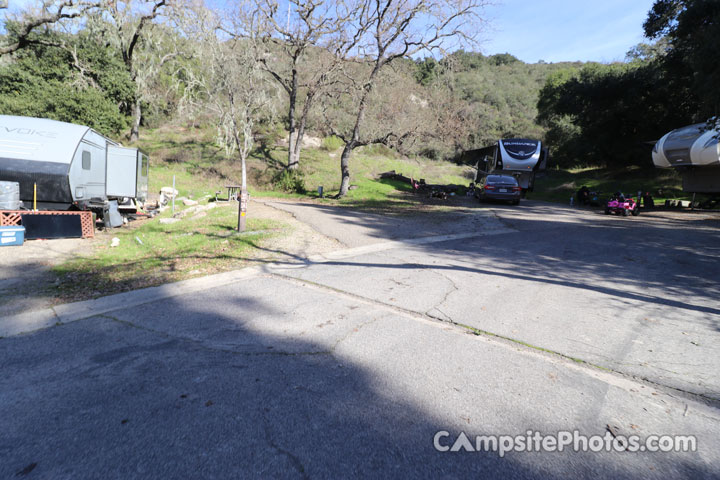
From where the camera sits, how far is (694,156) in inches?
682

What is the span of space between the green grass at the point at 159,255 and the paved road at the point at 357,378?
836 mm

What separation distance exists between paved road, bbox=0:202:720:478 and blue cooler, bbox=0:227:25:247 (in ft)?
17.4

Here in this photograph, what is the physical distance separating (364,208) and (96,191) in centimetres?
1004

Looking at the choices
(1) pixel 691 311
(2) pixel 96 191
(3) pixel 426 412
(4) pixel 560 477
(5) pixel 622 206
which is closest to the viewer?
(4) pixel 560 477

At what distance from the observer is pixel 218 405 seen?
2.69m

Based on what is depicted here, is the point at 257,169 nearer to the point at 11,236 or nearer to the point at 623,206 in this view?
the point at 11,236

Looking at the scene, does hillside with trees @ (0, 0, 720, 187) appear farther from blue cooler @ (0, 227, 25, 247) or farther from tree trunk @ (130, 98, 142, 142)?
blue cooler @ (0, 227, 25, 247)

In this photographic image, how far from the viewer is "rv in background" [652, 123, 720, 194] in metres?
16.7

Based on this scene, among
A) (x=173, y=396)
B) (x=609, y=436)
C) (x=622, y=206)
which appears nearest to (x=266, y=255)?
(x=173, y=396)

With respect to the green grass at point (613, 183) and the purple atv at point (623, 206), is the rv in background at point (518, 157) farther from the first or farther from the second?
the purple atv at point (623, 206)

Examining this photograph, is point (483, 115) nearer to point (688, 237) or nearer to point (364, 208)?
point (364, 208)

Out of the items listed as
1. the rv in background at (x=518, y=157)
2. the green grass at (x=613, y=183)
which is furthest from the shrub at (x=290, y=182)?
the green grass at (x=613, y=183)

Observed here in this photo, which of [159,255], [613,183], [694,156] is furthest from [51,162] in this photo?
[613,183]

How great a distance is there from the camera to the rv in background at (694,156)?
16688 mm
